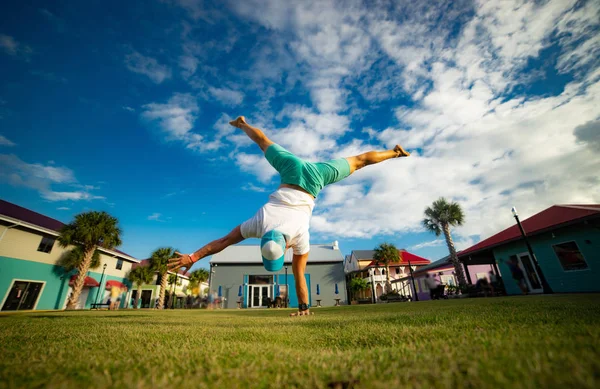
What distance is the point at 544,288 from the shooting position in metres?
12.3

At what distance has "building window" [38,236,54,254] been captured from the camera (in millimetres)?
18500

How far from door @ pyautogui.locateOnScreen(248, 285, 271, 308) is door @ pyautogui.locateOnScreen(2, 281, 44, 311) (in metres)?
16.6

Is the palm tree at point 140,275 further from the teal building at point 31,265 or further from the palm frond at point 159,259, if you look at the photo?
the teal building at point 31,265

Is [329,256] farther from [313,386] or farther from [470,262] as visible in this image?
[313,386]

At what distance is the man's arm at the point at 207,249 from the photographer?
320 cm

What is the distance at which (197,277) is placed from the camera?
36.1 metres

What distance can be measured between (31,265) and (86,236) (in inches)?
132

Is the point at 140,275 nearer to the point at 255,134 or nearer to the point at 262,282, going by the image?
the point at 262,282

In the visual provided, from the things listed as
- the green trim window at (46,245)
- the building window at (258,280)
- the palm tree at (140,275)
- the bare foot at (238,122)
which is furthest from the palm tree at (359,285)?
the bare foot at (238,122)

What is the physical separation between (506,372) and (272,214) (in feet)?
8.15

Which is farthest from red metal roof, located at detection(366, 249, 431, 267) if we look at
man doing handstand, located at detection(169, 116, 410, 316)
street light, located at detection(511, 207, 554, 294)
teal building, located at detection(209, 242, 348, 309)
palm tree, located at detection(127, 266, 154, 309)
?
man doing handstand, located at detection(169, 116, 410, 316)

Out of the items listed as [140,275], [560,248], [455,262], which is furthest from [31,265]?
[560,248]

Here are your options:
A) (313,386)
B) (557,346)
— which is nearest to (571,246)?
(557,346)

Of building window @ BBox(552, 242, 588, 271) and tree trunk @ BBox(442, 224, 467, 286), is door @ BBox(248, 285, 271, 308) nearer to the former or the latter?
tree trunk @ BBox(442, 224, 467, 286)
